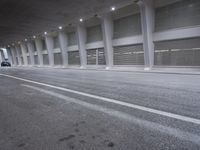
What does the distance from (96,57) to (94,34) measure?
154 inches

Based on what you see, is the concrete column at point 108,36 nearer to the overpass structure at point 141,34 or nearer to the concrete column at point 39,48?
the overpass structure at point 141,34

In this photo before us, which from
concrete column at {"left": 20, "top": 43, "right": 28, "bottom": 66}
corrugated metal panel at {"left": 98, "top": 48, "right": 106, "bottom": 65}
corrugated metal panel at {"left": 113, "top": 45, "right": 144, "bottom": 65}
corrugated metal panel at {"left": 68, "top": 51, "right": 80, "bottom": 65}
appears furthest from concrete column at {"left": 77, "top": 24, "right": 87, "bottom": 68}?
concrete column at {"left": 20, "top": 43, "right": 28, "bottom": 66}

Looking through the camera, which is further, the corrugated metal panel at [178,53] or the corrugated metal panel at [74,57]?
the corrugated metal panel at [74,57]

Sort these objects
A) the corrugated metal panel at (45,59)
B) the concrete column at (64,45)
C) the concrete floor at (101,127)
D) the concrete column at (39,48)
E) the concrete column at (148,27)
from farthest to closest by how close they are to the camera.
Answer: the concrete column at (39,48), the corrugated metal panel at (45,59), the concrete column at (64,45), the concrete column at (148,27), the concrete floor at (101,127)

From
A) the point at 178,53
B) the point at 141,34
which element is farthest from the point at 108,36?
the point at 178,53

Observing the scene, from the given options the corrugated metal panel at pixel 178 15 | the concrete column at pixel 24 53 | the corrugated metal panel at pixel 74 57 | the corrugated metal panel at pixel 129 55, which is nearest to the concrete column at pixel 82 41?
the corrugated metal panel at pixel 74 57

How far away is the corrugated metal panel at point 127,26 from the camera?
18.4 m

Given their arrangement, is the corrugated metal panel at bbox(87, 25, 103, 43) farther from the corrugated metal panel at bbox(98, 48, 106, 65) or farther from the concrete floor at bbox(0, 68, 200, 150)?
the concrete floor at bbox(0, 68, 200, 150)

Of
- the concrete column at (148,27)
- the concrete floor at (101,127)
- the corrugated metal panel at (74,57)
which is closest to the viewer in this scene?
the concrete floor at (101,127)

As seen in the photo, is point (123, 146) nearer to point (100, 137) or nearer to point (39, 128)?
point (100, 137)

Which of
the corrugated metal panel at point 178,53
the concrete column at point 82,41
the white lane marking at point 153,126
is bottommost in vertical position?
the white lane marking at point 153,126

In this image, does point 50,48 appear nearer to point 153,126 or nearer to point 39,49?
point 39,49

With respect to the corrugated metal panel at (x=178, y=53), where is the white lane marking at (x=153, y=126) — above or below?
below

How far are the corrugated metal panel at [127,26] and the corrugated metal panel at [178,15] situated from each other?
2.36 metres
